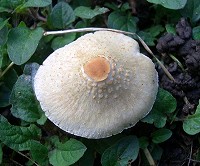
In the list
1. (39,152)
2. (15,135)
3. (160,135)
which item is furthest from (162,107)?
(15,135)

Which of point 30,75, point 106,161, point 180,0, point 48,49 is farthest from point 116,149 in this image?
point 180,0

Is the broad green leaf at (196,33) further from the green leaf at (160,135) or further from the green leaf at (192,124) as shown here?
the green leaf at (160,135)

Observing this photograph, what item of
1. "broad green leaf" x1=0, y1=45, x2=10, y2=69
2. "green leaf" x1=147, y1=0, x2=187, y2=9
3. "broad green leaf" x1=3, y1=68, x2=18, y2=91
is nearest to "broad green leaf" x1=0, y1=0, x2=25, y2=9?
"broad green leaf" x1=0, y1=45, x2=10, y2=69

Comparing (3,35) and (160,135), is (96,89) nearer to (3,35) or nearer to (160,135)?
(160,135)

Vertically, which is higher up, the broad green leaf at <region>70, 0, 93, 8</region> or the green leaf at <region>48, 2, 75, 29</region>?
the green leaf at <region>48, 2, 75, 29</region>

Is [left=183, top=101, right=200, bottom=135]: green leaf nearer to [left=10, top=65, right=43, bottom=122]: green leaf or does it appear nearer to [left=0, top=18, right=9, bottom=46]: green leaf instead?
[left=10, top=65, right=43, bottom=122]: green leaf

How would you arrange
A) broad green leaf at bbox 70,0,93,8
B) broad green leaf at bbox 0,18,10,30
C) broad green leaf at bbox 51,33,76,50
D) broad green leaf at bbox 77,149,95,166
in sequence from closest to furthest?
broad green leaf at bbox 77,149,95,166, broad green leaf at bbox 0,18,10,30, broad green leaf at bbox 51,33,76,50, broad green leaf at bbox 70,0,93,8

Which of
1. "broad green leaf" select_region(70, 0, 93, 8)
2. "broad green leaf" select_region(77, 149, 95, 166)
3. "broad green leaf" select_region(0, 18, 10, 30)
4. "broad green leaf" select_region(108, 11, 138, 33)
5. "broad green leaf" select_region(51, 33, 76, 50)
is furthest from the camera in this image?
"broad green leaf" select_region(70, 0, 93, 8)
